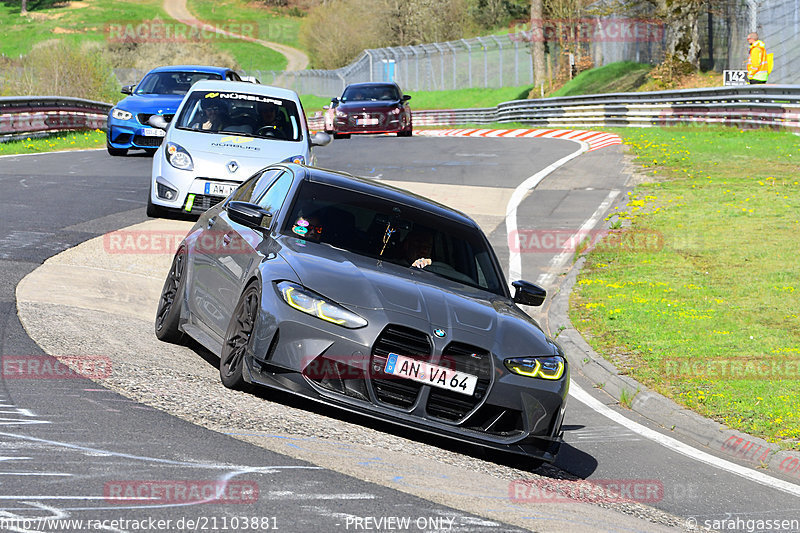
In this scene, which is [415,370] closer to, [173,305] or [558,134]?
[173,305]

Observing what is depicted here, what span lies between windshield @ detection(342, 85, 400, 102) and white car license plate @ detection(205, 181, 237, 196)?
21.8m

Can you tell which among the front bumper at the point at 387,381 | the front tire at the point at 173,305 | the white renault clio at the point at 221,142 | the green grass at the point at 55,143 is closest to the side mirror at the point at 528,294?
the front bumper at the point at 387,381

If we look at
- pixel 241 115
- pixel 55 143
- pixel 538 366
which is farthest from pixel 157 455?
pixel 55 143

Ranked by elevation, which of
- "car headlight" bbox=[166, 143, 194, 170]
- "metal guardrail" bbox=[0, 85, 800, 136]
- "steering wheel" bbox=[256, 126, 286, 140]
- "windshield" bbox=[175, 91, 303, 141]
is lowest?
"metal guardrail" bbox=[0, 85, 800, 136]

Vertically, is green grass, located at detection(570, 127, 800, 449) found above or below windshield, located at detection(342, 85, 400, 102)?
below

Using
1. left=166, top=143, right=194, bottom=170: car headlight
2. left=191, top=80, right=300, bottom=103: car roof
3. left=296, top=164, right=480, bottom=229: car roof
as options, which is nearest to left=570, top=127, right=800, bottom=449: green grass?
left=296, top=164, right=480, bottom=229: car roof

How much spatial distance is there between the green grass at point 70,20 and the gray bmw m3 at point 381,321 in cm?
11558

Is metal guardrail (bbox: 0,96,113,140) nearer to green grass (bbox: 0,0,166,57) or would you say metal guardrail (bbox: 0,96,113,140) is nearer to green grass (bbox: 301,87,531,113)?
green grass (bbox: 301,87,531,113)

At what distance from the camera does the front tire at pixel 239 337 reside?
22.1 feet

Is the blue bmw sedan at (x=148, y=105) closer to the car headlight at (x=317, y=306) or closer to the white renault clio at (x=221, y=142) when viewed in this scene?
the white renault clio at (x=221, y=142)

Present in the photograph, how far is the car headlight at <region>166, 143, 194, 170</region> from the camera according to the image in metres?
14.2

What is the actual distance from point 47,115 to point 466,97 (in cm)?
4336

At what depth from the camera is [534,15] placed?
5384cm

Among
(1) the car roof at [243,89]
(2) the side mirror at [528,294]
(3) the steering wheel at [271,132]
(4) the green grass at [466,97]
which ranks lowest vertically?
(4) the green grass at [466,97]
